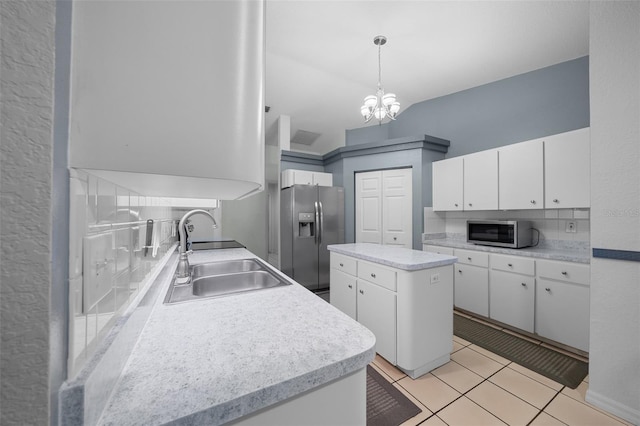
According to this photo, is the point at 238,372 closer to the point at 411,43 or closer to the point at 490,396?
the point at 490,396

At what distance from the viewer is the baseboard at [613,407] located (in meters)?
1.41

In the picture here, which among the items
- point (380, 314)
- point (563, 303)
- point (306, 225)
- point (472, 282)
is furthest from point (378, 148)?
point (563, 303)

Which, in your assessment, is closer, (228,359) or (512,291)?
(228,359)

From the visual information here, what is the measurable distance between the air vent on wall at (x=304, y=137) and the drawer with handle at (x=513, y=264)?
3797 millimetres

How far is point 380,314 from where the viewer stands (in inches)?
78.2

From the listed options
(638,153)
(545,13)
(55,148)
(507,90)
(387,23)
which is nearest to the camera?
(55,148)

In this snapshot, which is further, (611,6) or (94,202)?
(611,6)

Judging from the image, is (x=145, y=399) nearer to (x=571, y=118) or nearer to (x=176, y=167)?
(x=176, y=167)

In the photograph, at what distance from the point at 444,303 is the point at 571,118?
2.61 m

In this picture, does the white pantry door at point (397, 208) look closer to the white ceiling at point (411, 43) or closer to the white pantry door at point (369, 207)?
the white pantry door at point (369, 207)

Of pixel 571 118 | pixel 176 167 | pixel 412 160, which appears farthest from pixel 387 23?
pixel 176 167

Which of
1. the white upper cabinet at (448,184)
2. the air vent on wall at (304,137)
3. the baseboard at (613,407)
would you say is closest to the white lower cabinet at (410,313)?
the baseboard at (613,407)

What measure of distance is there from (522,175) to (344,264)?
2.16 m

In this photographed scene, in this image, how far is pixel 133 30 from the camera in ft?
1.24
